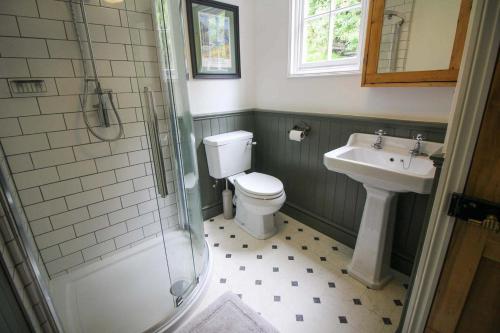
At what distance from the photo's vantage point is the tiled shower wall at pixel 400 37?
56.9 inches

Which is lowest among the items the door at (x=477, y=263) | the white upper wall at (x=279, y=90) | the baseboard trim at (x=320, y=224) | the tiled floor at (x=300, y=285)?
the tiled floor at (x=300, y=285)

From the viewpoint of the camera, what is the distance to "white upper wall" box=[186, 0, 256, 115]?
2188mm

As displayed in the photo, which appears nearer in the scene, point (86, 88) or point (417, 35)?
point (417, 35)

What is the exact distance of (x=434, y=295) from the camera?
37.3 inches

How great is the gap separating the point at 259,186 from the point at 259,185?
2 centimetres

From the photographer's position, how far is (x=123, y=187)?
1.92m

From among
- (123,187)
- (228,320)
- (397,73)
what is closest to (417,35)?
(397,73)

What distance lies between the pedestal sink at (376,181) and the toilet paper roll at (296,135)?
431 mm

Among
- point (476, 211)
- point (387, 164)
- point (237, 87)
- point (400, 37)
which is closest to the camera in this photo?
point (476, 211)

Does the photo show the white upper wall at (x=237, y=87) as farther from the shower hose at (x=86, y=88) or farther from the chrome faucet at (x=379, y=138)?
the chrome faucet at (x=379, y=138)

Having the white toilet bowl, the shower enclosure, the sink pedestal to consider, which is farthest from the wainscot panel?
the shower enclosure

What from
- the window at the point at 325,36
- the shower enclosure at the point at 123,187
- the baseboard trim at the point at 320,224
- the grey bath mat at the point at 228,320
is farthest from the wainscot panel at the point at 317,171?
the grey bath mat at the point at 228,320

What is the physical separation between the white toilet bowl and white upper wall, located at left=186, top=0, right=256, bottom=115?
2.41 ft

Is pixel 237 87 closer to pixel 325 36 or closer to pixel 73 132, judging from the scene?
pixel 325 36
